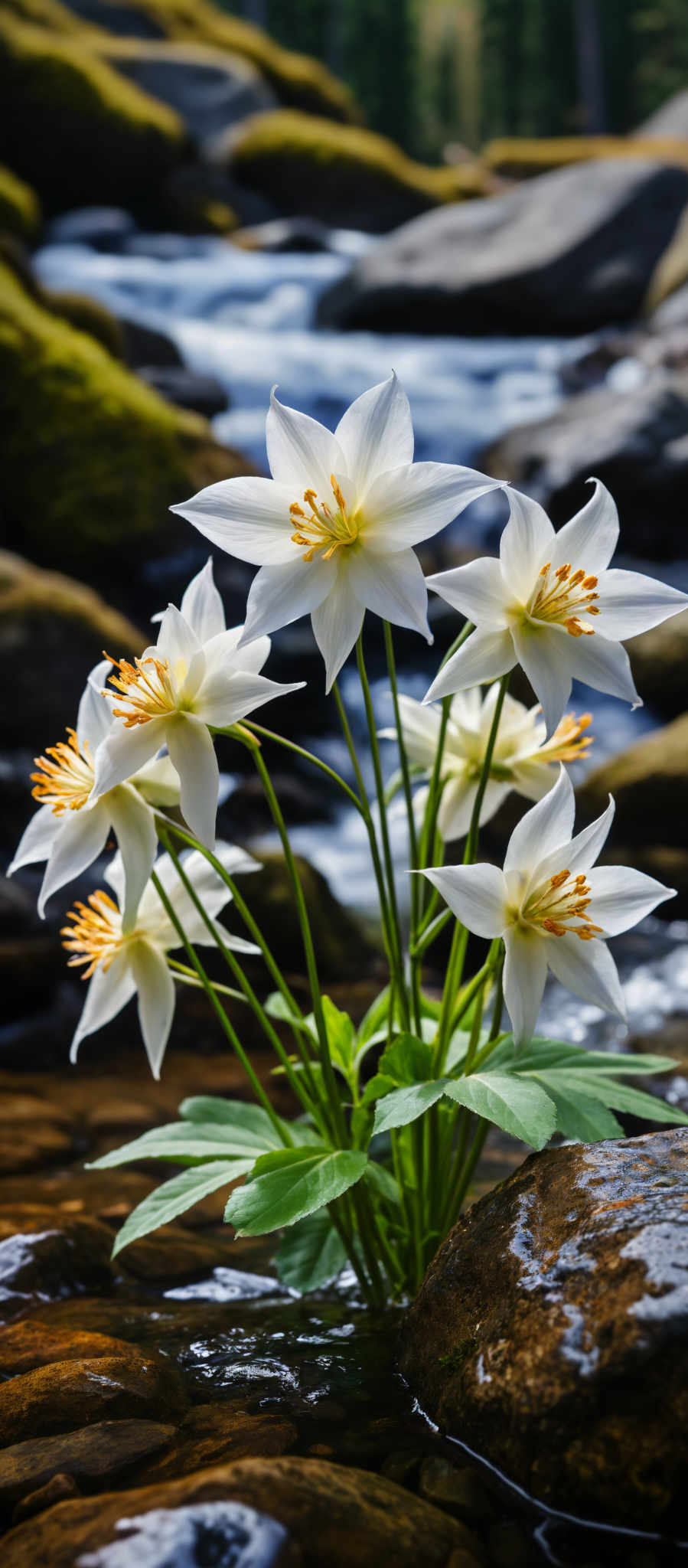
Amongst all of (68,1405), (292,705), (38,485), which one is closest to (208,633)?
(68,1405)

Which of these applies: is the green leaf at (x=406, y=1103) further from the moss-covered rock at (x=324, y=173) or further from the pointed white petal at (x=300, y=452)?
the moss-covered rock at (x=324, y=173)

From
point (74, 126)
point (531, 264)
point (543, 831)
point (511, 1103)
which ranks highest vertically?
point (74, 126)

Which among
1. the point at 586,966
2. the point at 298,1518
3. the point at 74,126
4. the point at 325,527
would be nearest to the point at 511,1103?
the point at 586,966

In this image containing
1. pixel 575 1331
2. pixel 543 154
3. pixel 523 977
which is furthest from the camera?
pixel 543 154

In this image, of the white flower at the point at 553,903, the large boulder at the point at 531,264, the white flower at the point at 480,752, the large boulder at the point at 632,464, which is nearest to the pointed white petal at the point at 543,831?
the white flower at the point at 553,903

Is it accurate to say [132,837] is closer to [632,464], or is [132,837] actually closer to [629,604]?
[629,604]

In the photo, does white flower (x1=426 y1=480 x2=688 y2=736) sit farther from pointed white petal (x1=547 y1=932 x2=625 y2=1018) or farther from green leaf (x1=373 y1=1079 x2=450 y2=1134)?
green leaf (x1=373 y1=1079 x2=450 y2=1134)
